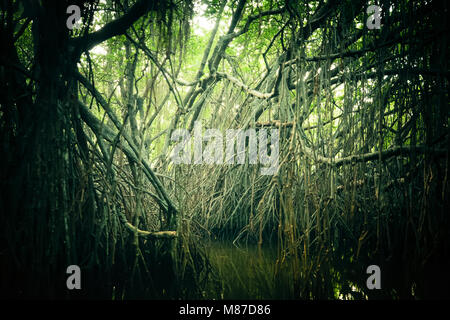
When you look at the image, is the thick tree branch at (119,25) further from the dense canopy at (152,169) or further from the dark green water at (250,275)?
the dark green water at (250,275)

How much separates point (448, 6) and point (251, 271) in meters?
2.36

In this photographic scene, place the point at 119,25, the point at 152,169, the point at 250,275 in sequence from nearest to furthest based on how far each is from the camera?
the point at 119,25, the point at 152,169, the point at 250,275

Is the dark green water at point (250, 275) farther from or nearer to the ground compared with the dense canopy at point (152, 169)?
nearer to the ground

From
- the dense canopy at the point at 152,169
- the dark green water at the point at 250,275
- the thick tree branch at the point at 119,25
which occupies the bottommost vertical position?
the dark green water at the point at 250,275

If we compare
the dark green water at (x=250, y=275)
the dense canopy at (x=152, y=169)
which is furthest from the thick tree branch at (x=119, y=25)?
the dark green water at (x=250, y=275)

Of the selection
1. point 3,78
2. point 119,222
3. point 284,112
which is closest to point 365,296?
point 284,112

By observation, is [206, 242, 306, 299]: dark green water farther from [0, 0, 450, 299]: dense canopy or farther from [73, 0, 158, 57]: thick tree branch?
[73, 0, 158, 57]: thick tree branch

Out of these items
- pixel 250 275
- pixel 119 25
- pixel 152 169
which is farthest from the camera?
pixel 250 275

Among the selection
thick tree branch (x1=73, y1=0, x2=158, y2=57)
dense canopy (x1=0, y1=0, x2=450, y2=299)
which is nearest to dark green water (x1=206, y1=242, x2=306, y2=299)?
dense canopy (x1=0, y1=0, x2=450, y2=299)

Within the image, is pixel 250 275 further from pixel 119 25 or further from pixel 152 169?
pixel 119 25

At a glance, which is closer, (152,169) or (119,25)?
(119,25)

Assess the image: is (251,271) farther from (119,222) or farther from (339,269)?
(119,222)

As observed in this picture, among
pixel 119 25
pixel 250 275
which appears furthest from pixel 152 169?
pixel 250 275

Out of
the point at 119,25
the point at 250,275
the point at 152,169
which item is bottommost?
the point at 250,275
